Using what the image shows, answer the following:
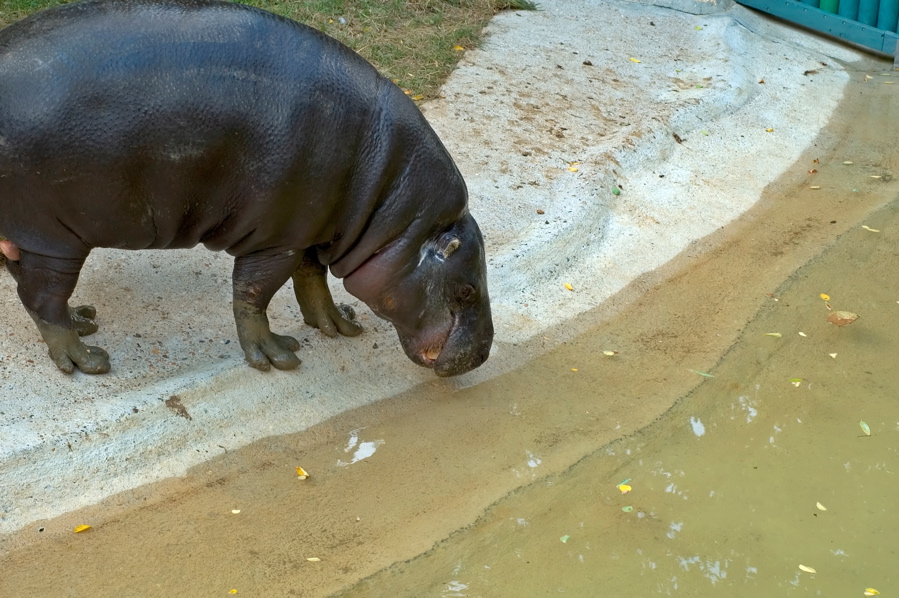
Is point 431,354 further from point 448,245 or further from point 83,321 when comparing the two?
point 83,321

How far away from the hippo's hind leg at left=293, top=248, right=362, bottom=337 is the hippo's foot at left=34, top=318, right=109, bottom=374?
0.95 m

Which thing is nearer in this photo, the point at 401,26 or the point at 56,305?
the point at 56,305

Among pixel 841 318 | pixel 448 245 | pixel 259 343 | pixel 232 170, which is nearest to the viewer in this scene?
pixel 232 170

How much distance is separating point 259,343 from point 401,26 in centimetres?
441

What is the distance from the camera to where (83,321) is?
168 inches

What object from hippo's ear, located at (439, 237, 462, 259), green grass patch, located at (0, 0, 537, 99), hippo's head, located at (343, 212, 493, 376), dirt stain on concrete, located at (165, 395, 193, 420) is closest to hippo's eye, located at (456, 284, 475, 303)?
hippo's head, located at (343, 212, 493, 376)

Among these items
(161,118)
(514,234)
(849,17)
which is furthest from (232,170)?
(849,17)

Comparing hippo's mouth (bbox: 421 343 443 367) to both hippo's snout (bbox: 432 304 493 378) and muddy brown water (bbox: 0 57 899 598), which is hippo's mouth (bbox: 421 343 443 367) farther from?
muddy brown water (bbox: 0 57 899 598)

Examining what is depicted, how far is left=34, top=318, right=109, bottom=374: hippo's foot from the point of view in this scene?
3.93 meters

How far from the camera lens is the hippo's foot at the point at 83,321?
4258mm

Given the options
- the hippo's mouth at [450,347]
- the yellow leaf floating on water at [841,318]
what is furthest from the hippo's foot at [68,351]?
the yellow leaf floating on water at [841,318]

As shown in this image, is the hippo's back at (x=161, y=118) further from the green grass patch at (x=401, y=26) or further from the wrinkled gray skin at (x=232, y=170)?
the green grass patch at (x=401, y=26)

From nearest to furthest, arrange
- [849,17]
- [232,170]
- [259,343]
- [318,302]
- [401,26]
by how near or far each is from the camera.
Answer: [232,170]
[259,343]
[318,302]
[401,26]
[849,17]

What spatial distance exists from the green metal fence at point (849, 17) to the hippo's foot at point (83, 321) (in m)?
7.90
